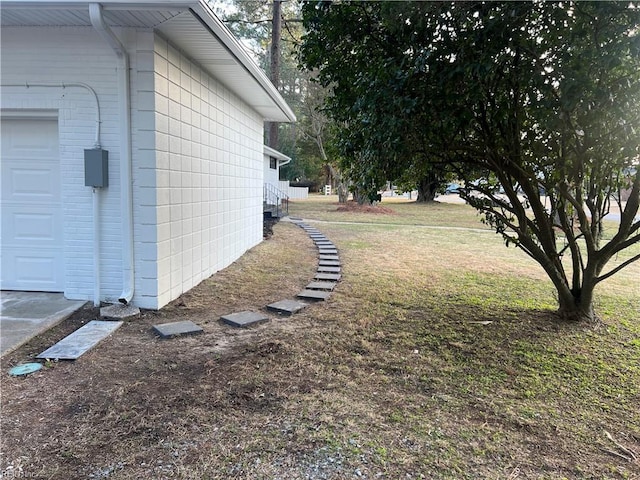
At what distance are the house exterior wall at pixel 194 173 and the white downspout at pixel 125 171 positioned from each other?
213 millimetres

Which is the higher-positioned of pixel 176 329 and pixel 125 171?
pixel 125 171

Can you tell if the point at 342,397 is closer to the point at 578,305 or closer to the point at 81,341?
the point at 81,341

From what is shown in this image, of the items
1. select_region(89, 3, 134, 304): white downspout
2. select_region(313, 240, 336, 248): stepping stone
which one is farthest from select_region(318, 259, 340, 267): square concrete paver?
select_region(89, 3, 134, 304): white downspout

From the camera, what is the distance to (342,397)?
111 inches

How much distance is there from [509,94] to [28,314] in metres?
4.72

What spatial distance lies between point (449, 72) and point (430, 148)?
825 mm

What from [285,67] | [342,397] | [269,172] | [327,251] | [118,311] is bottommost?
[342,397]

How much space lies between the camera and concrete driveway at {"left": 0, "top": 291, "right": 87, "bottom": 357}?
3507 millimetres

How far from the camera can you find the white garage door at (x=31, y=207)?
4551 mm

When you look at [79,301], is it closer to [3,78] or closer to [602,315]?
[3,78]

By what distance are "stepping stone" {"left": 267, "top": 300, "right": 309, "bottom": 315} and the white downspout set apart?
1.47m

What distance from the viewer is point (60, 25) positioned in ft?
13.9

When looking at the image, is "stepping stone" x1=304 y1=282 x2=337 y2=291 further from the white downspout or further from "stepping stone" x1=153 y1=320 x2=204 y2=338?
the white downspout

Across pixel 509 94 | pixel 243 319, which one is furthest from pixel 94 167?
pixel 509 94
